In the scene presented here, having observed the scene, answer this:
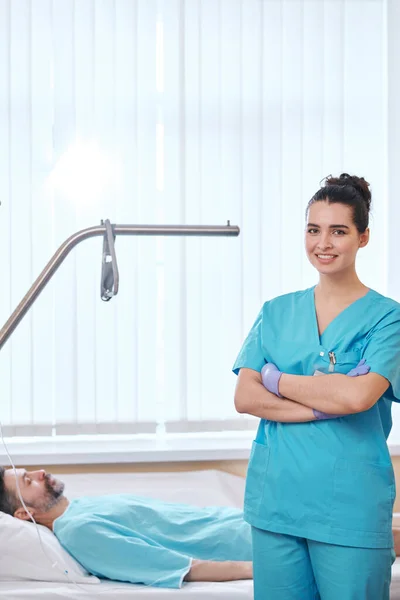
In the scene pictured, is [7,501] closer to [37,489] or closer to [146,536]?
[37,489]

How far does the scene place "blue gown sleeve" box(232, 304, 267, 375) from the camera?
165 centimetres

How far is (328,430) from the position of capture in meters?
1.51

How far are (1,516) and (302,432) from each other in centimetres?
103

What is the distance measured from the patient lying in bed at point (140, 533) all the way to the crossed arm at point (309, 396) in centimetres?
66

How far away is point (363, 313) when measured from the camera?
1.56 m

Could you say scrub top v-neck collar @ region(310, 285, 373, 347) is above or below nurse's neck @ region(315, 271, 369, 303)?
below

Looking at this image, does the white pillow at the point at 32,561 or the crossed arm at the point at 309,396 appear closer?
the crossed arm at the point at 309,396

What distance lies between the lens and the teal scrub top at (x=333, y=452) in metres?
1.46

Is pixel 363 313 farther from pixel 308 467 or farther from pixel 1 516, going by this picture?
pixel 1 516

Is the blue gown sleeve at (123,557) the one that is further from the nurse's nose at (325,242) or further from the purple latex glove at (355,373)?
the nurse's nose at (325,242)

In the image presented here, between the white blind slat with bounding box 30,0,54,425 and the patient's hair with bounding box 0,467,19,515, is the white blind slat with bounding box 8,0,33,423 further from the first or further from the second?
the patient's hair with bounding box 0,467,19,515

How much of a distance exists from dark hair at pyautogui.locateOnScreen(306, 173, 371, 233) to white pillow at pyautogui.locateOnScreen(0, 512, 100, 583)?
121cm

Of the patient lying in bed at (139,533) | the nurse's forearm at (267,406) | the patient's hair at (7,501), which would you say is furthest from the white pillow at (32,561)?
the nurse's forearm at (267,406)

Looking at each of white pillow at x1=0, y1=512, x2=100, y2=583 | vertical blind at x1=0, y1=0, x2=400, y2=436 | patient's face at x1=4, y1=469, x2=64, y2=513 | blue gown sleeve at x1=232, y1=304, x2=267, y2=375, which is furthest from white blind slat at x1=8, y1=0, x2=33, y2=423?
blue gown sleeve at x1=232, y1=304, x2=267, y2=375
